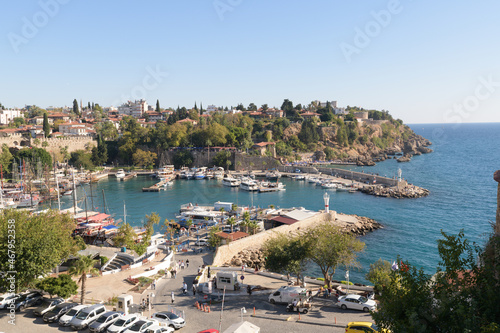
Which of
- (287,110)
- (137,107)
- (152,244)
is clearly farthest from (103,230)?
(137,107)

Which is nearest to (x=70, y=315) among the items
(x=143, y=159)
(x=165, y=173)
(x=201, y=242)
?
(x=201, y=242)

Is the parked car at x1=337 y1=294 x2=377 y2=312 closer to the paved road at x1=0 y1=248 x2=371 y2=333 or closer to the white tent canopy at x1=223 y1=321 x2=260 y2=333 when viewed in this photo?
the paved road at x1=0 y1=248 x2=371 y2=333

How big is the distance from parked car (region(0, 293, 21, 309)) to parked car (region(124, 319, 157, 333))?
18.2ft

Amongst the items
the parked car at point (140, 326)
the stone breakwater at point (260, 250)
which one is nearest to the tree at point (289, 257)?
the stone breakwater at point (260, 250)

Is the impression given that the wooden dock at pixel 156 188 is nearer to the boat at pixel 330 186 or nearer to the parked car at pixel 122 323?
the boat at pixel 330 186

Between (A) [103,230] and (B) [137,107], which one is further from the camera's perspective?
(B) [137,107]

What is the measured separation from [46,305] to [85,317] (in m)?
2.77

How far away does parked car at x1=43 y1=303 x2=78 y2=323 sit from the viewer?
1427cm

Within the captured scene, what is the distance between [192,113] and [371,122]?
61.2 metres

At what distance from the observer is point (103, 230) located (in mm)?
31047

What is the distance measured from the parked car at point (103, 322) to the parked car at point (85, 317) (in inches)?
14.6

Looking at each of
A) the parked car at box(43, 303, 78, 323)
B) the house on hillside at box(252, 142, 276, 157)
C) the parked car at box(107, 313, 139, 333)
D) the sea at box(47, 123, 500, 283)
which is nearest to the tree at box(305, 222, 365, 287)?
the sea at box(47, 123, 500, 283)

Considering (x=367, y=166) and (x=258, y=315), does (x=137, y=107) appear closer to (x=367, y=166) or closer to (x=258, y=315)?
(x=367, y=166)

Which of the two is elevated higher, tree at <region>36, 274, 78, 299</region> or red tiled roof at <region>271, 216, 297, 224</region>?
tree at <region>36, 274, 78, 299</region>
